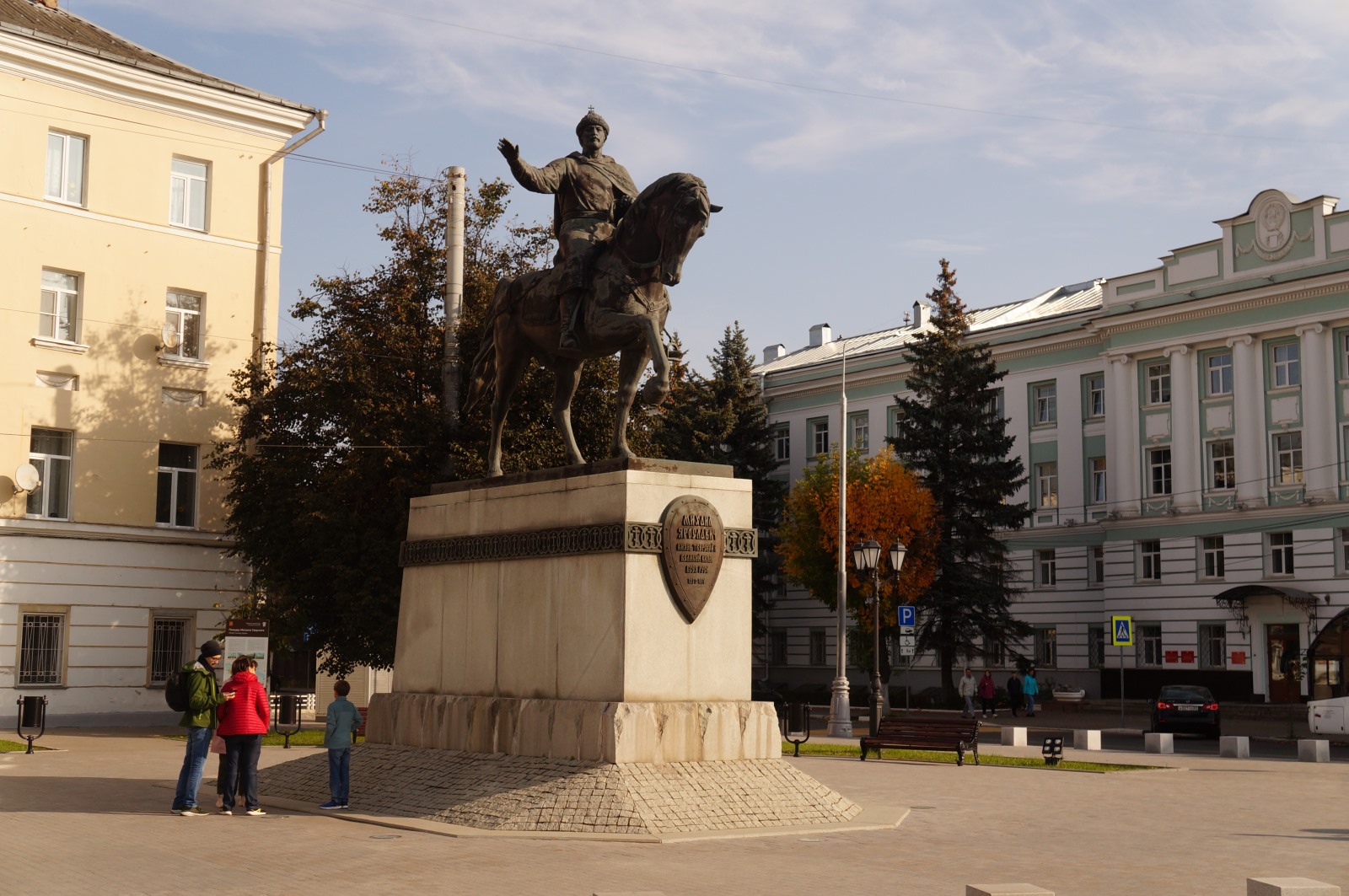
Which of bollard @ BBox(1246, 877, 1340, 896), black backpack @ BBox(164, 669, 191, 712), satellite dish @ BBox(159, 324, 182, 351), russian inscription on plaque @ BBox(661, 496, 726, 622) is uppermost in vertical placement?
satellite dish @ BBox(159, 324, 182, 351)

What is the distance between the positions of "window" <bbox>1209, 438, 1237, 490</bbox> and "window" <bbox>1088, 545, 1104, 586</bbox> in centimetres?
599

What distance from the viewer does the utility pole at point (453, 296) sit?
3112cm

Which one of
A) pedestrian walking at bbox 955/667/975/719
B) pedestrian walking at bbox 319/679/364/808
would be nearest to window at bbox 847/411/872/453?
pedestrian walking at bbox 955/667/975/719

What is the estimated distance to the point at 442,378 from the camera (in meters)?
31.8

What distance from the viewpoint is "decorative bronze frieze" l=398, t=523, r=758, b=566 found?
46.6 feet

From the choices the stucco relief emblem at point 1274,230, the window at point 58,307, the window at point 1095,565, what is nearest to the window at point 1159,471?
the window at point 1095,565

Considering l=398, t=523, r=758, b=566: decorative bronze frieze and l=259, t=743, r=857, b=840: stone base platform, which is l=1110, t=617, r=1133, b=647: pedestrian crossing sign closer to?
l=259, t=743, r=857, b=840: stone base platform

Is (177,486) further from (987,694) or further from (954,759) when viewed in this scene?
(987,694)

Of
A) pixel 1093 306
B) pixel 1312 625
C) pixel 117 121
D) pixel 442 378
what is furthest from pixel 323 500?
pixel 1093 306

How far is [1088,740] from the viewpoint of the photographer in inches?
1229

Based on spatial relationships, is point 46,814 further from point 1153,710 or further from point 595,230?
point 1153,710

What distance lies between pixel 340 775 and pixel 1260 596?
43360 millimetres

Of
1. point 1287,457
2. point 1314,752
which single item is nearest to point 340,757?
point 1314,752

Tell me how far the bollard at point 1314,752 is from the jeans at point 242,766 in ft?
69.6
